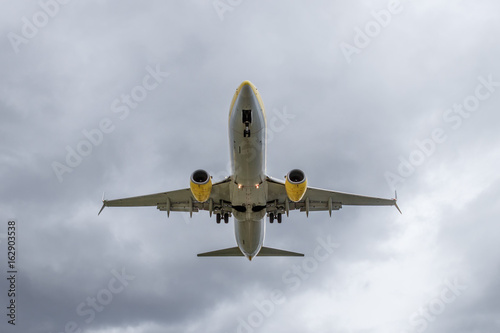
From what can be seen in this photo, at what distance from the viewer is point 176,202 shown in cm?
3356

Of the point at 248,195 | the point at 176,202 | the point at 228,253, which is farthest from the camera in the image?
the point at 228,253

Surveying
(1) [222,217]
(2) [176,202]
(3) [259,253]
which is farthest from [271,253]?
(2) [176,202]

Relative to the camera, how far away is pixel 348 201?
33.9 meters

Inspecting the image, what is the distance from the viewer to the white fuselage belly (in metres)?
25.5

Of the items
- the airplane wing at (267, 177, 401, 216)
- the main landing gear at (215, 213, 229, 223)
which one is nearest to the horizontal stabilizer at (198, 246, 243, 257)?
the main landing gear at (215, 213, 229, 223)

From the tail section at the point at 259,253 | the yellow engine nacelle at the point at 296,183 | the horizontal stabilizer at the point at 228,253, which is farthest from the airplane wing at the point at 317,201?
the horizontal stabilizer at the point at 228,253

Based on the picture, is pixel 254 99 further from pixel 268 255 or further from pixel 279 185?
pixel 268 255

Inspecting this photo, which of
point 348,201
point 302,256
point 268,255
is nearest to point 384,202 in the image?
point 348,201

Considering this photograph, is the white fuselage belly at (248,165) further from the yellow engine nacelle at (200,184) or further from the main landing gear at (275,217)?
the yellow engine nacelle at (200,184)

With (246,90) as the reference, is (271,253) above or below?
below

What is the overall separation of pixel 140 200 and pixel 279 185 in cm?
967

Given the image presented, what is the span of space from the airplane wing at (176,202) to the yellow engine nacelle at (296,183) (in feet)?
17.7

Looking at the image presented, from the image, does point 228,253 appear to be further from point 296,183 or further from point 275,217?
point 296,183

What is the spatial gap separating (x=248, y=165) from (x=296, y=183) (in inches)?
110
